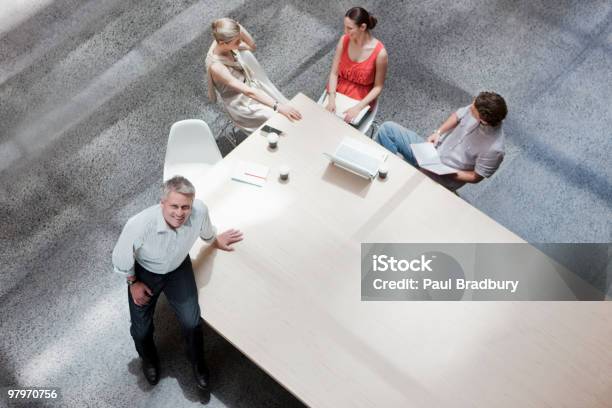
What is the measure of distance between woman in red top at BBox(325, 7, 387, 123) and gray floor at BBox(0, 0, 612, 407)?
72 centimetres

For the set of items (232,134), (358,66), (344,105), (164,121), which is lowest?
(164,121)

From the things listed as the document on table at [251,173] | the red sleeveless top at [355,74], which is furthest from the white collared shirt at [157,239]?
the red sleeveless top at [355,74]

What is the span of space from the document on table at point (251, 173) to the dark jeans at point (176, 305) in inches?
21.4

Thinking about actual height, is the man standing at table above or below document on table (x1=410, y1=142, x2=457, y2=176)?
below

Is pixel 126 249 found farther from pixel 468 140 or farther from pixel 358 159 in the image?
pixel 468 140

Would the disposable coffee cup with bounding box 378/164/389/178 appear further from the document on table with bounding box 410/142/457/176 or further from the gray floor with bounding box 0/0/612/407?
the gray floor with bounding box 0/0/612/407

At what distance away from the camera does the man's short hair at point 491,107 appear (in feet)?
11.5

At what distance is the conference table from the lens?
118 inches

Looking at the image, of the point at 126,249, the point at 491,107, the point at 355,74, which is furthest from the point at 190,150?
the point at 491,107

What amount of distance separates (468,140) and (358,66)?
86cm

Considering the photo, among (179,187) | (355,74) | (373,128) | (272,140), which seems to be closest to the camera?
(179,187)

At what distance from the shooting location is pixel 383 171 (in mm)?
3521

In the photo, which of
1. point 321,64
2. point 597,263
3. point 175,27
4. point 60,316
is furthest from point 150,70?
point 597,263

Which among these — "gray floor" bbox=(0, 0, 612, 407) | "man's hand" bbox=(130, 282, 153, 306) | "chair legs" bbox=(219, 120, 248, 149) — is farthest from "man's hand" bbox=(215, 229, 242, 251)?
"chair legs" bbox=(219, 120, 248, 149)
